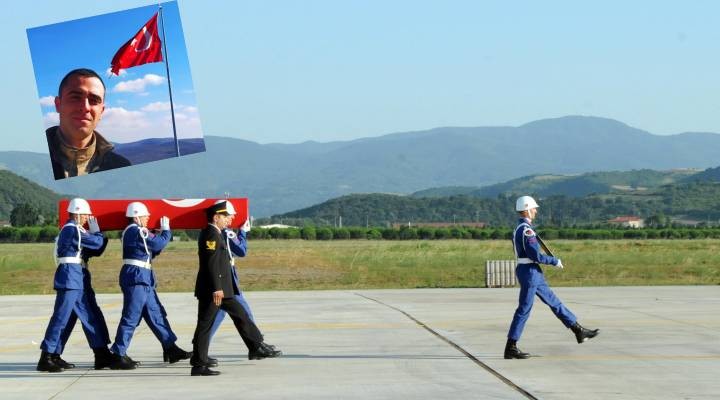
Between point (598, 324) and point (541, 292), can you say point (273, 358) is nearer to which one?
point (541, 292)

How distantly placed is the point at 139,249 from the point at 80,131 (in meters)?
3.30

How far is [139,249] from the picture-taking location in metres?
13.9

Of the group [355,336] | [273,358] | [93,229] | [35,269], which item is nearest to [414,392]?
[273,358]

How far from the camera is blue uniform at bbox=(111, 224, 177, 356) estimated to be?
13.8m

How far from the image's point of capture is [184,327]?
64.3 feet

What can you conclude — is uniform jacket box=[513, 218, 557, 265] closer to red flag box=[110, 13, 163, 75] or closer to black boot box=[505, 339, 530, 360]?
black boot box=[505, 339, 530, 360]

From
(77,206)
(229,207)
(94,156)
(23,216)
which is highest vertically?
(23,216)

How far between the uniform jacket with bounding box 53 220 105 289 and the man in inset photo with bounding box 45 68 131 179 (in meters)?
2.64

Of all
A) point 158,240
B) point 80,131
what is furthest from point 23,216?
point 80,131

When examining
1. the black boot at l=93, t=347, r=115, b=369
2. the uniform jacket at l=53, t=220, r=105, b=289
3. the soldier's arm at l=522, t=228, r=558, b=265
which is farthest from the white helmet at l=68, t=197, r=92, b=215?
the soldier's arm at l=522, t=228, r=558, b=265

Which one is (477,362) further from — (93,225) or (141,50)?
(141,50)

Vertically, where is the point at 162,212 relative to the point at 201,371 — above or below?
above

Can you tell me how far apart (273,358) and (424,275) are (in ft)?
99.4

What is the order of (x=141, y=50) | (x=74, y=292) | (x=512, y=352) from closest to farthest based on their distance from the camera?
(x=141, y=50)
(x=74, y=292)
(x=512, y=352)
